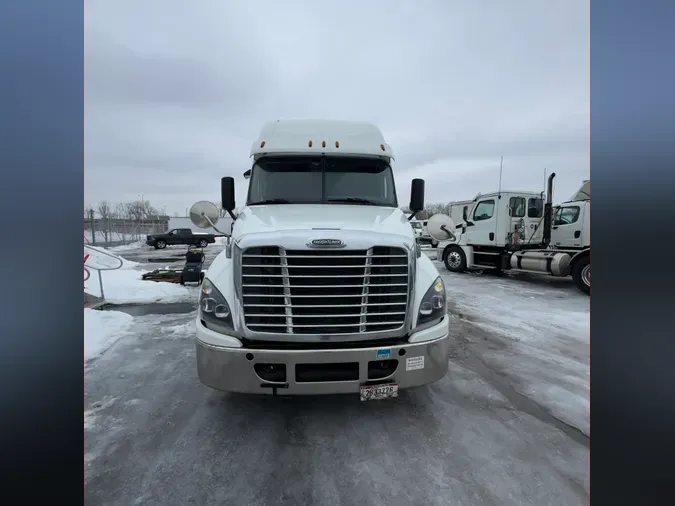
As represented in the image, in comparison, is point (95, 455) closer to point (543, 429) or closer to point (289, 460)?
point (289, 460)

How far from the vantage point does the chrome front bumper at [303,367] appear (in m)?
2.71

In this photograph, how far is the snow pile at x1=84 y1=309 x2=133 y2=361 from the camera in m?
4.95

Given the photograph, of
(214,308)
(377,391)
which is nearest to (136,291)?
(214,308)

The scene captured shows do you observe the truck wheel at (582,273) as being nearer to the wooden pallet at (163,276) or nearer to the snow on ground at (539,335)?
the snow on ground at (539,335)

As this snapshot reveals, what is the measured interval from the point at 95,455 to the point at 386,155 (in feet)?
14.6

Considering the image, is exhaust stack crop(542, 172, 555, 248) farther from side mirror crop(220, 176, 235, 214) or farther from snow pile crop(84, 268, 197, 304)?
snow pile crop(84, 268, 197, 304)

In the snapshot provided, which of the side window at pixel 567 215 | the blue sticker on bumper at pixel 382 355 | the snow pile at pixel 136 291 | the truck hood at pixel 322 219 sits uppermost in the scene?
the side window at pixel 567 215

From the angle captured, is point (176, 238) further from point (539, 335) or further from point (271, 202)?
point (539, 335)

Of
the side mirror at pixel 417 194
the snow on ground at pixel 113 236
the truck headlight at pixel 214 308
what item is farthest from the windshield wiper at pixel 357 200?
the snow on ground at pixel 113 236

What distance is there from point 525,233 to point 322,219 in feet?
39.2

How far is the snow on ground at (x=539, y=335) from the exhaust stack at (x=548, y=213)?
6.74 feet

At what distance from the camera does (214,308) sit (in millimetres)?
2969

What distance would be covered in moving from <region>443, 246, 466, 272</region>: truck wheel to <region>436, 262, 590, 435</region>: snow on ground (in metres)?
2.92
